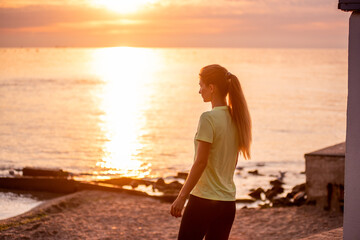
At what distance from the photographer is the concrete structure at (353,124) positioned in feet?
18.0

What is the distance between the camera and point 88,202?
49.1 ft

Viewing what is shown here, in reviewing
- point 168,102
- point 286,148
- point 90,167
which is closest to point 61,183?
point 90,167

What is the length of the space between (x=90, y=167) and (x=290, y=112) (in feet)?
96.0

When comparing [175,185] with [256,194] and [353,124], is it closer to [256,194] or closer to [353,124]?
[256,194]

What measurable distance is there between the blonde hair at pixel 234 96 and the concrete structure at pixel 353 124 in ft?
4.41

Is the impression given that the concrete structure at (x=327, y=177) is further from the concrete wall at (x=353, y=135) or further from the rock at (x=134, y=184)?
the rock at (x=134, y=184)

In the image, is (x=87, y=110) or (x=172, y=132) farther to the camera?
(x=87, y=110)

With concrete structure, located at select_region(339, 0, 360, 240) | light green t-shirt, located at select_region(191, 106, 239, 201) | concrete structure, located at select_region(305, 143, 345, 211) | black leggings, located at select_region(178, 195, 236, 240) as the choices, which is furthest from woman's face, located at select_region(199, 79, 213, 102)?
concrete structure, located at select_region(305, 143, 345, 211)

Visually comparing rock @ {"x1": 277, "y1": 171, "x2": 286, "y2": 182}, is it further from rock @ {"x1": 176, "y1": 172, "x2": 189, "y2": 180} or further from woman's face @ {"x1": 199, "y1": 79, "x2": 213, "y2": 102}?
woman's face @ {"x1": 199, "y1": 79, "x2": 213, "y2": 102}

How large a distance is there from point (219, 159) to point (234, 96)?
20.6 inches

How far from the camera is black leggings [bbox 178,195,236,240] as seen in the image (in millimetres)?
4625

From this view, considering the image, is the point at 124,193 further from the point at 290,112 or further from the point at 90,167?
the point at 290,112

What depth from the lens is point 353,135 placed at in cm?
555

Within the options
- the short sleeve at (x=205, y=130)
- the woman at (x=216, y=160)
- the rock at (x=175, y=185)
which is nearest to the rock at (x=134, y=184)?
the rock at (x=175, y=185)
